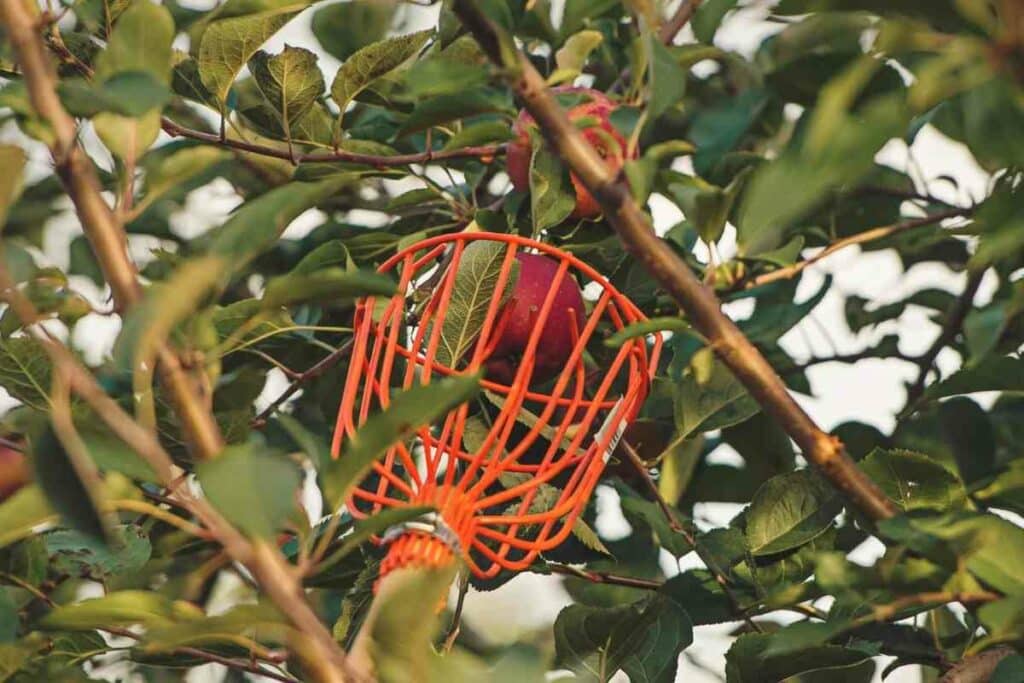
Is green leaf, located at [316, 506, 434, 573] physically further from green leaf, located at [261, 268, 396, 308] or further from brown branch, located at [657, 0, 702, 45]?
brown branch, located at [657, 0, 702, 45]

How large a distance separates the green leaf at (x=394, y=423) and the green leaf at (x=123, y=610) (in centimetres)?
10

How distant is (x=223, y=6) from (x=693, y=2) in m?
0.67

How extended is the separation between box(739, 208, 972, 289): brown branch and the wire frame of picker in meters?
0.15

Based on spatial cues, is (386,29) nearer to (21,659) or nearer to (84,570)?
(84,570)

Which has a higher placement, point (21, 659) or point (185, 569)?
point (21, 659)

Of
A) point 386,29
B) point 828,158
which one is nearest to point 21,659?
point 828,158

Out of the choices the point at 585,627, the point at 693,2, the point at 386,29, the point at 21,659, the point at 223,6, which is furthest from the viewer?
the point at 386,29

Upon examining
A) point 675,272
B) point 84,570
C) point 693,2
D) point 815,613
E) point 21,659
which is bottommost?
point 815,613

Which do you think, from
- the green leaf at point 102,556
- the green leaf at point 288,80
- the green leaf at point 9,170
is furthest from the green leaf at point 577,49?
the green leaf at point 9,170

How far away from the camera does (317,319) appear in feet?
5.59

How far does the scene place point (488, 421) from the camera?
132 centimetres

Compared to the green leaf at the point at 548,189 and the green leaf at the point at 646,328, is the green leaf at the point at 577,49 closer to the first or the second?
the green leaf at the point at 548,189

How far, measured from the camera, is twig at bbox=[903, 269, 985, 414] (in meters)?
1.73

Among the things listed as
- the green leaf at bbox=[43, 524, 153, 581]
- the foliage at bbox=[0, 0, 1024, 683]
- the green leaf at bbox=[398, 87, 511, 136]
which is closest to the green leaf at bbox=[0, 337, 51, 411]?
the foliage at bbox=[0, 0, 1024, 683]
